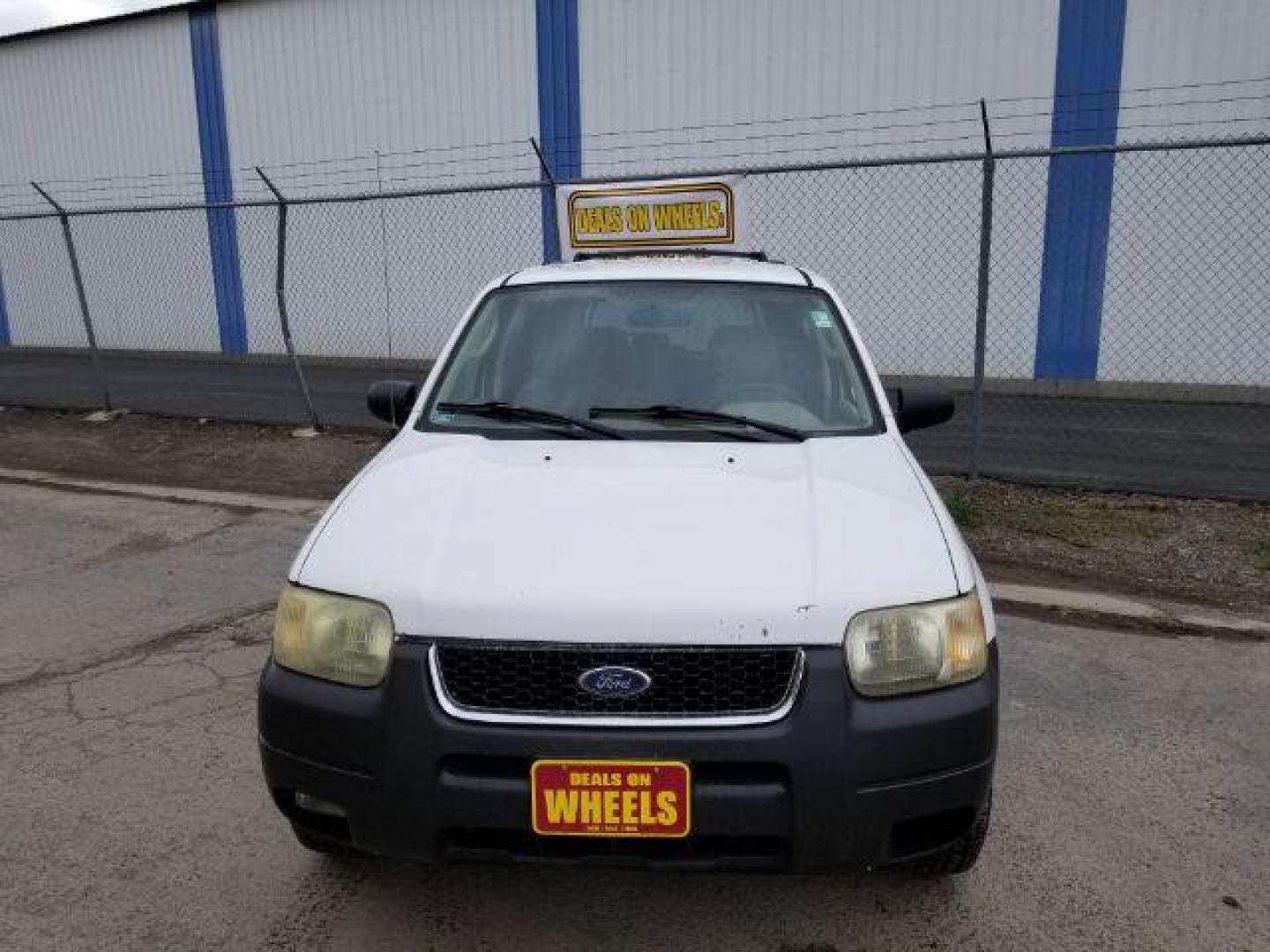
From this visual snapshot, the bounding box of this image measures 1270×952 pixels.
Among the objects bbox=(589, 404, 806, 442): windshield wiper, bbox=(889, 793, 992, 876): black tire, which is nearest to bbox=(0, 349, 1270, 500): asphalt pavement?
bbox=(589, 404, 806, 442): windshield wiper

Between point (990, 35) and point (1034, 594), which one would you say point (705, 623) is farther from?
point (990, 35)

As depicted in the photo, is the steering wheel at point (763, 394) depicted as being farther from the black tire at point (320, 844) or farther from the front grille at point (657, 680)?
the black tire at point (320, 844)

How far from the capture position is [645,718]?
213 centimetres

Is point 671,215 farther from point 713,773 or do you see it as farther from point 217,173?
point 217,173

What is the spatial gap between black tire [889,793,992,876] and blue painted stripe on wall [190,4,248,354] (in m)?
17.3

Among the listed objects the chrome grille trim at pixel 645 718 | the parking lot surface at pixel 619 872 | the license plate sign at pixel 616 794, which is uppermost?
the chrome grille trim at pixel 645 718

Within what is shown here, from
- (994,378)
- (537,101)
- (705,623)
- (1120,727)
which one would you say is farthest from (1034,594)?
(537,101)

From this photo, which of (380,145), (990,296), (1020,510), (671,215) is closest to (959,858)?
(671,215)

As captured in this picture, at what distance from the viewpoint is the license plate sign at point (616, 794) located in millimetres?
2078

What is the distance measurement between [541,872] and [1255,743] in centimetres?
257

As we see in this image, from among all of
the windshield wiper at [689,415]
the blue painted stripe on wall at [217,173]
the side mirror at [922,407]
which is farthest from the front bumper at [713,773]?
the blue painted stripe on wall at [217,173]

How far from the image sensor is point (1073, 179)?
462 inches

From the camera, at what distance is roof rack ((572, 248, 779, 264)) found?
4.86 m

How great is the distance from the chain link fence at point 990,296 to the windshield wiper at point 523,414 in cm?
500
